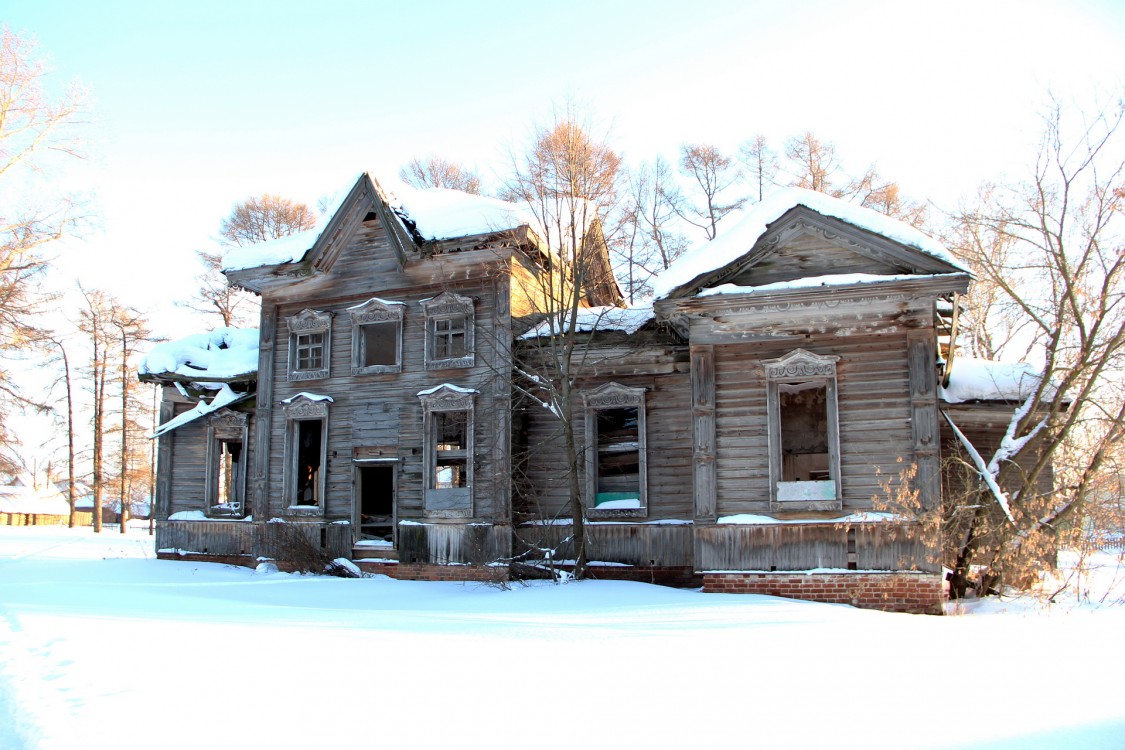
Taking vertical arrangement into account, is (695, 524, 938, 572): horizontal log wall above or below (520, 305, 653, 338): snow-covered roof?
below

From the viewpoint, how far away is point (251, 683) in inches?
254

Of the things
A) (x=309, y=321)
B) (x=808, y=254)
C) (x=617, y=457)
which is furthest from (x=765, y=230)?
(x=309, y=321)

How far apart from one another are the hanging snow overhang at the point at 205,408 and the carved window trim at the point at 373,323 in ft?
13.1

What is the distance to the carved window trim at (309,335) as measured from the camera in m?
18.2

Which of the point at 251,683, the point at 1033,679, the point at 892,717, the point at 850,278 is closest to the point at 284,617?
the point at 251,683

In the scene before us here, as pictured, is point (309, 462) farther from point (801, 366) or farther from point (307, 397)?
point (801, 366)

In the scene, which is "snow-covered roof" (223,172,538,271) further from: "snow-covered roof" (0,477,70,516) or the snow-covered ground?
"snow-covered roof" (0,477,70,516)

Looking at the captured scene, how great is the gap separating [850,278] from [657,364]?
14.1 feet

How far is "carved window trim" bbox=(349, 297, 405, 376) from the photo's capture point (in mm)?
17562

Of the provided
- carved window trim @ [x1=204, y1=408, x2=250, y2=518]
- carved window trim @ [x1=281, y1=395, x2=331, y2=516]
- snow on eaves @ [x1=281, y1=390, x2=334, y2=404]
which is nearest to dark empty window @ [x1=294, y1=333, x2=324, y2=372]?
snow on eaves @ [x1=281, y1=390, x2=334, y2=404]

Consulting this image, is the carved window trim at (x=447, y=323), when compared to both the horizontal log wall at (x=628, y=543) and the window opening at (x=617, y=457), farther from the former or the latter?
the horizontal log wall at (x=628, y=543)

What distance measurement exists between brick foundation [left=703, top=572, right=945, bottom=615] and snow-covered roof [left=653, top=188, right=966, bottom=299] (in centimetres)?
468

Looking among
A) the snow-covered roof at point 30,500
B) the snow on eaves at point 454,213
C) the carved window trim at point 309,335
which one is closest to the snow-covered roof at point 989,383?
the snow on eaves at point 454,213

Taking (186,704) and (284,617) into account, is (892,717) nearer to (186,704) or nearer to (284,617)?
(186,704)
